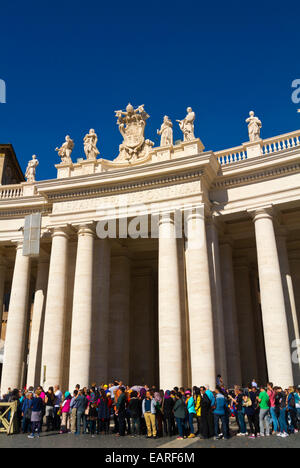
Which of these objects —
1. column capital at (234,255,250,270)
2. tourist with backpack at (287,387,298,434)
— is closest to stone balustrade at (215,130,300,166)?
column capital at (234,255,250,270)

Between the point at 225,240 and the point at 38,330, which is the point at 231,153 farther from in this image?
the point at 38,330

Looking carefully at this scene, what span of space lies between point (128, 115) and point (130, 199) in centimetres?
806

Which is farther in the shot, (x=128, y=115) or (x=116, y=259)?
(x=116, y=259)

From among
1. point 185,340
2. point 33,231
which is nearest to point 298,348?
point 185,340

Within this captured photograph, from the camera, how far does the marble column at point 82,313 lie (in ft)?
81.6

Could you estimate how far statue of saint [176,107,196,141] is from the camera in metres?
28.9

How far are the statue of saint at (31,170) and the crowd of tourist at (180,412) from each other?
2095 centimetres

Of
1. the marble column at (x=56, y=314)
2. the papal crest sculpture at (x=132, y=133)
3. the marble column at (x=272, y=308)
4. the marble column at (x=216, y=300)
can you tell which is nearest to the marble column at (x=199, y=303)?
the marble column at (x=216, y=300)

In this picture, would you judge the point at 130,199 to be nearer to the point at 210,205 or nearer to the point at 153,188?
the point at 153,188

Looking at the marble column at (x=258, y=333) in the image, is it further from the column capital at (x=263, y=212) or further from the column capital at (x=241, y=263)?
the column capital at (x=263, y=212)

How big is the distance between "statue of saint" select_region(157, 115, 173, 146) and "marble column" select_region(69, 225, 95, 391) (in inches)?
331

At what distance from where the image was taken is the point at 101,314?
27.6 metres

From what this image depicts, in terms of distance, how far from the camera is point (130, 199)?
91.5 feet
